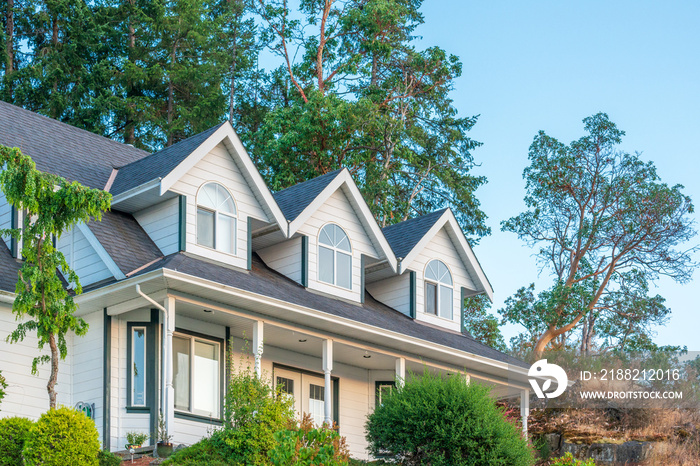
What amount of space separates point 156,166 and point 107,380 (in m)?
4.77

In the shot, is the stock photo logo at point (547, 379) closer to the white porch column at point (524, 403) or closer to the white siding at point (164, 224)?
the white porch column at point (524, 403)

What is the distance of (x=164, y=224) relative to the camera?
62.7ft

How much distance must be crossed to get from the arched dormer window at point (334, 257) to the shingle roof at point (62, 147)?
5.01 meters

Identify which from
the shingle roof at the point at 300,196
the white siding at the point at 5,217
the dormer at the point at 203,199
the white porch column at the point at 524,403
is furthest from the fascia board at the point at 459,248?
the white siding at the point at 5,217

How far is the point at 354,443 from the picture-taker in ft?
71.9

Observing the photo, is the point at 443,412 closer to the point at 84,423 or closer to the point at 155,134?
the point at 84,423

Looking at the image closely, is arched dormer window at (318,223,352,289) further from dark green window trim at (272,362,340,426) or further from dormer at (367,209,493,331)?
dark green window trim at (272,362,340,426)

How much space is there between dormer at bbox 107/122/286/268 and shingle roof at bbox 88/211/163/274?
7.9 inches

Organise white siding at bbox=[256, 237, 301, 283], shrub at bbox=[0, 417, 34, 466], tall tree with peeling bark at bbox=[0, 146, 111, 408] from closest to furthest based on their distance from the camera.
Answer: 1. shrub at bbox=[0, 417, 34, 466]
2. tall tree with peeling bark at bbox=[0, 146, 111, 408]
3. white siding at bbox=[256, 237, 301, 283]

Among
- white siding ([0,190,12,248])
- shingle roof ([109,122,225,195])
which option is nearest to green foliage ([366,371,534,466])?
shingle roof ([109,122,225,195])

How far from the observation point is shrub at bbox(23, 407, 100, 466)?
13.4 metres

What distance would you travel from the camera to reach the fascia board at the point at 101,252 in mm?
17078

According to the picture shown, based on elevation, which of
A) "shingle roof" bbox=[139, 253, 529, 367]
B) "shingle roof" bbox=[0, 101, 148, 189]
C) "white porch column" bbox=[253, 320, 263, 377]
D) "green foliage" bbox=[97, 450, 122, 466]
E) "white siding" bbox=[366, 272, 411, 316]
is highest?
"shingle roof" bbox=[0, 101, 148, 189]

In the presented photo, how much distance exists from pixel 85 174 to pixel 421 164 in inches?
775
